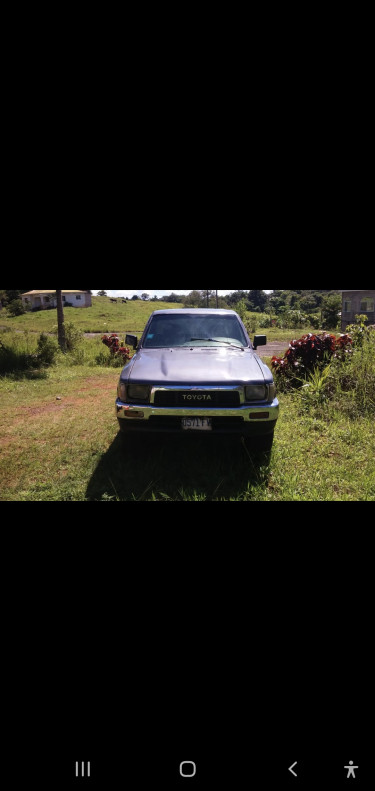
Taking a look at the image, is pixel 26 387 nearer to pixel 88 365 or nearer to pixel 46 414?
pixel 46 414

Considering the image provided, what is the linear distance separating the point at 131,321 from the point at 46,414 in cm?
1403

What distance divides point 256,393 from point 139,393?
0.88 meters

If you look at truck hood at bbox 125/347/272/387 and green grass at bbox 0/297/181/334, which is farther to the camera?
green grass at bbox 0/297/181/334

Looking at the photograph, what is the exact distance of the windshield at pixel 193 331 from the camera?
3.57m

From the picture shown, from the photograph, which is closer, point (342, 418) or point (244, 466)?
point (244, 466)

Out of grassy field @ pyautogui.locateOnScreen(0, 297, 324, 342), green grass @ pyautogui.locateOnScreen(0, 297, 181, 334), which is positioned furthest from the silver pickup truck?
green grass @ pyautogui.locateOnScreen(0, 297, 181, 334)

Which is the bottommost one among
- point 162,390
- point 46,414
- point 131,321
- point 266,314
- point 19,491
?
point 19,491

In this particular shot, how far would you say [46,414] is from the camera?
4770 mm

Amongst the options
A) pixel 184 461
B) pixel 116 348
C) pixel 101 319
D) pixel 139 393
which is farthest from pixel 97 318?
pixel 139 393

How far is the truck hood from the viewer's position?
2.71 m

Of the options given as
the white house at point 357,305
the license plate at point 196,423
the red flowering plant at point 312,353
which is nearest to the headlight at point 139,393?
the license plate at point 196,423

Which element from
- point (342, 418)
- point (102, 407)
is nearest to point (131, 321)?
point (102, 407)

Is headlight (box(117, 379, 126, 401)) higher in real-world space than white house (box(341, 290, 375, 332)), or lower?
lower

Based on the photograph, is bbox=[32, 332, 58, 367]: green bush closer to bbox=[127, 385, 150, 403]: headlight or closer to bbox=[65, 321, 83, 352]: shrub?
bbox=[65, 321, 83, 352]: shrub
